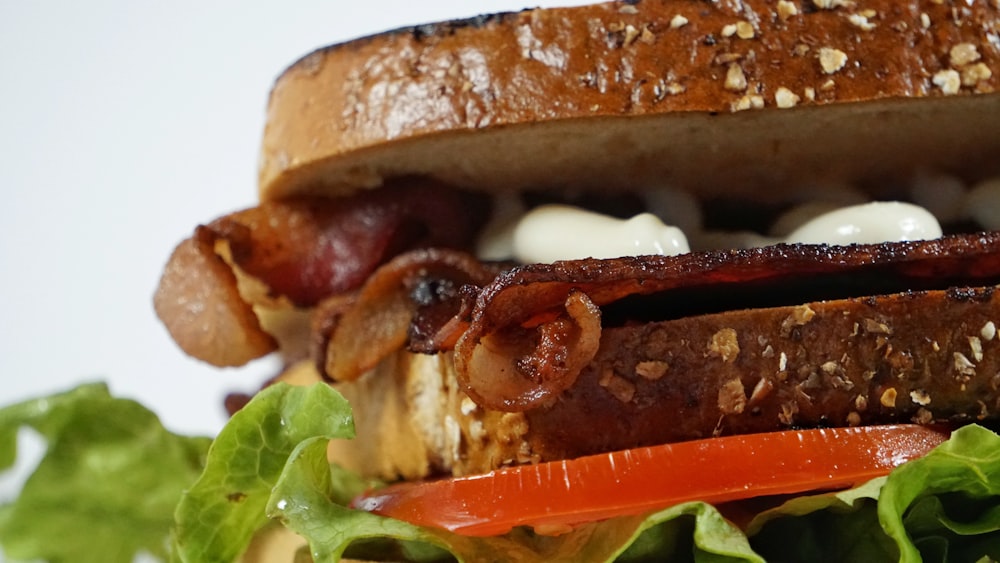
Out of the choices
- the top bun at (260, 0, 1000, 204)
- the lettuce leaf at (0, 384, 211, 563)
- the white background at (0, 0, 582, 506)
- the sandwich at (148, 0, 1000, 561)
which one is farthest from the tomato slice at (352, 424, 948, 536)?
the white background at (0, 0, 582, 506)

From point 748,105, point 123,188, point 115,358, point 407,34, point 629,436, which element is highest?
point 407,34

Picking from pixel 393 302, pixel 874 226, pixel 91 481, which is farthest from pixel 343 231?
pixel 874 226

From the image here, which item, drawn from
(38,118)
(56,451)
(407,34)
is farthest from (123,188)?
(407,34)

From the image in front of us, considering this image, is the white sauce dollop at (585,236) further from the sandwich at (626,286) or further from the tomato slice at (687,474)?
the tomato slice at (687,474)

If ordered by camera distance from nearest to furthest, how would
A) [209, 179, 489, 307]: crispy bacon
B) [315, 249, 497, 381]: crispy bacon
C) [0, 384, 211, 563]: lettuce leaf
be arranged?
[315, 249, 497, 381]: crispy bacon, [209, 179, 489, 307]: crispy bacon, [0, 384, 211, 563]: lettuce leaf

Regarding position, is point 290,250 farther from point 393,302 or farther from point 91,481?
point 91,481

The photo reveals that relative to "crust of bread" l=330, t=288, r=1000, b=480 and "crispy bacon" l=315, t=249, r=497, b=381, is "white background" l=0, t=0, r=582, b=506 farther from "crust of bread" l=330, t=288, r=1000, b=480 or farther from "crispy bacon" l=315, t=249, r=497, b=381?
"crust of bread" l=330, t=288, r=1000, b=480

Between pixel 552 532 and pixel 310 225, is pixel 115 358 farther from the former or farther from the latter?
pixel 552 532
